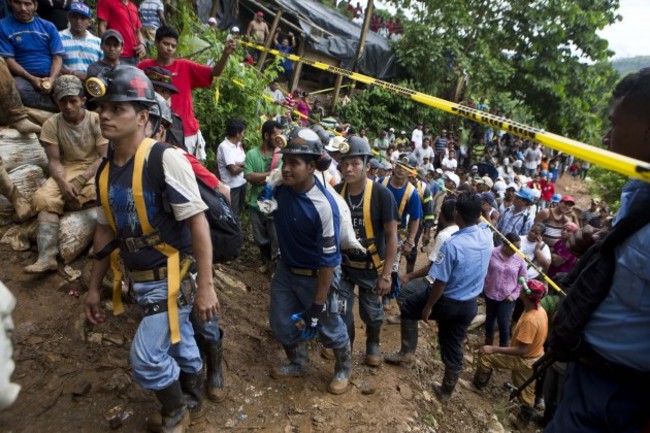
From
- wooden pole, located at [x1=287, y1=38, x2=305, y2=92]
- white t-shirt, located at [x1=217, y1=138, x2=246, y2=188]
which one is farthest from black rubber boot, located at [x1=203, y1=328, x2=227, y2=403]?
wooden pole, located at [x1=287, y1=38, x2=305, y2=92]

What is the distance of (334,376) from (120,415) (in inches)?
71.8

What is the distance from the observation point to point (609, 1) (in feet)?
60.6

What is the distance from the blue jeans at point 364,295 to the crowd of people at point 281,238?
0.02 meters

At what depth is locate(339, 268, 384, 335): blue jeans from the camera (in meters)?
4.30

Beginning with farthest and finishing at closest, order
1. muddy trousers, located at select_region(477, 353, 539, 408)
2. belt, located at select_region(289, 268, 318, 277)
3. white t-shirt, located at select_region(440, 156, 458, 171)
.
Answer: white t-shirt, located at select_region(440, 156, 458, 171) → muddy trousers, located at select_region(477, 353, 539, 408) → belt, located at select_region(289, 268, 318, 277)

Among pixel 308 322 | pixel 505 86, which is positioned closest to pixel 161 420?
pixel 308 322

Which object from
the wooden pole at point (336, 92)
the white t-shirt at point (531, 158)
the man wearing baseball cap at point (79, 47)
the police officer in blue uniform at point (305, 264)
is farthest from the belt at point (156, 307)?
the white t-shirt at point (531, 158)

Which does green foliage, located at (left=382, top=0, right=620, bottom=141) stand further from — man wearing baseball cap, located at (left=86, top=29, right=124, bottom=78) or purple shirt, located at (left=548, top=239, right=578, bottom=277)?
man wearing baseball cap, located at (left=86, top=29, right=124, bottom=78)

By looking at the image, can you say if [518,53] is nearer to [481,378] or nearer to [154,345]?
[481,378]

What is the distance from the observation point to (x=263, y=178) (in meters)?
5.23

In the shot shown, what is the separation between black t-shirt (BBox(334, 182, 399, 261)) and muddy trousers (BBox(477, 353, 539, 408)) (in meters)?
2.11

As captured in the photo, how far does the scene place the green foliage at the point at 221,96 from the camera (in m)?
6.35

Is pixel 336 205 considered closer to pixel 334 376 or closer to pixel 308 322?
pixel 308 322

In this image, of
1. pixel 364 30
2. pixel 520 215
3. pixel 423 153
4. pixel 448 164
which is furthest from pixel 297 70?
pixel 520 215
